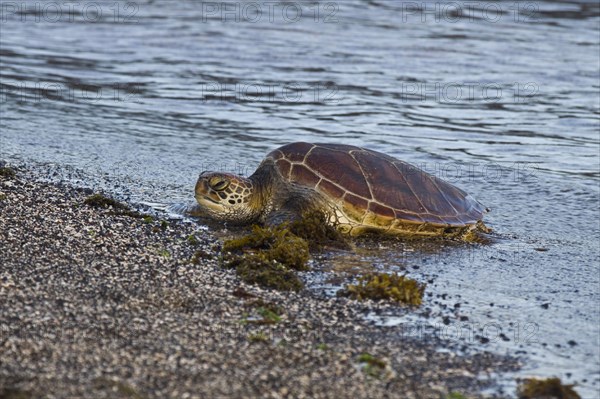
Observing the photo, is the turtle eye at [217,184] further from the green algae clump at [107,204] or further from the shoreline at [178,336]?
the shoreline at [178,336]

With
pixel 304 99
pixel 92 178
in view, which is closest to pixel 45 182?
pixel 92 178

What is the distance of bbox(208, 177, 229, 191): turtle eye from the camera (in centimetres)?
823

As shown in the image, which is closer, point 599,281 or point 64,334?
point 64,334

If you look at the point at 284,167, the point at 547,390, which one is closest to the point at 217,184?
the point at 284,167

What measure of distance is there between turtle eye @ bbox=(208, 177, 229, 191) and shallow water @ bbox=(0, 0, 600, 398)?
4.01 ft

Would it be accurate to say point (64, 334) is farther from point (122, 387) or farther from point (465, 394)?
point (465, 394)

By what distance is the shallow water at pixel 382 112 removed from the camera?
7259 millimetres

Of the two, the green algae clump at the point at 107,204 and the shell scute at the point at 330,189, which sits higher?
the shell scute at the point at 330,189

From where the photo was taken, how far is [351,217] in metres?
8.17

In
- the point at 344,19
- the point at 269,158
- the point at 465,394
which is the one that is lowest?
the point at 465,394

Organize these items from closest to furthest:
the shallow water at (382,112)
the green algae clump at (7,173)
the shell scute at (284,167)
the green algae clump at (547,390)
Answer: the green algae clump at (547,390)
the shallow water at (382,112)
the shell scute at (284,167)
the green algae clump at (7,173)

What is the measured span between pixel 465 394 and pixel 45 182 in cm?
576

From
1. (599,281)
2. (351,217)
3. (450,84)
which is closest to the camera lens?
(599,281)

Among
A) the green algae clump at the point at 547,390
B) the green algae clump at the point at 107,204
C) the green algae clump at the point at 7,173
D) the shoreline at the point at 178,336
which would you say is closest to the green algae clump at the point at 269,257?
the shoreline at the point at 178,336
